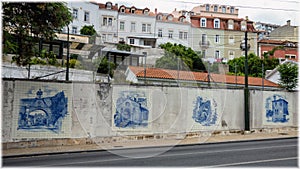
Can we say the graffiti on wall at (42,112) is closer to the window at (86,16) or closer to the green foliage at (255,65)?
the green foliage at (255,65)

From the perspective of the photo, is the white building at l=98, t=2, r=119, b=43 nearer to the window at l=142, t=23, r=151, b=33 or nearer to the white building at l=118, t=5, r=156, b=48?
the white building at l=118, t=5, r=156, b=48

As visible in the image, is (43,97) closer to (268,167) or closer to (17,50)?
(17,50)

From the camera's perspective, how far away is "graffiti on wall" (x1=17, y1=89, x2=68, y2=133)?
544 inches

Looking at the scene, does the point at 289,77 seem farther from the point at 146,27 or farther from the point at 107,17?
→ the point at 107,17

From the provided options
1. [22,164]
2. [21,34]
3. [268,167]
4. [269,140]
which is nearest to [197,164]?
[268,167]

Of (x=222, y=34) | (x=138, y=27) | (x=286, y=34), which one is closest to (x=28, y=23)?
(x=138, y=27)

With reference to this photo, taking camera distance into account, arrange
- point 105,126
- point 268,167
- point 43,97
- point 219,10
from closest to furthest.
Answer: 1. point 268,167
2. point 43,97
3. point 105,126
4. point 219,10

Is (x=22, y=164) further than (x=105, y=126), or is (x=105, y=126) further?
(x=105, y=126)

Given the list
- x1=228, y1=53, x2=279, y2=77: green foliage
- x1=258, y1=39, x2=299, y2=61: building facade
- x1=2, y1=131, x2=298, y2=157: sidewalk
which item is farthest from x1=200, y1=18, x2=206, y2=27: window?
x1=2, y1=131, x2=298, y2=157: sidewalk

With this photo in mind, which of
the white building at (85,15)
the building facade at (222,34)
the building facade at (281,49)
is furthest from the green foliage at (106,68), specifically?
the building facade at (281,49)

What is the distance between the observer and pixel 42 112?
46.6ft

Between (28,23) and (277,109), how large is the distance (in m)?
14.2

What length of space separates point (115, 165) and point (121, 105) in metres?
6.55

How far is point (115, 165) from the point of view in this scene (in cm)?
954
